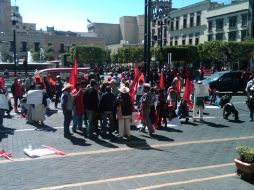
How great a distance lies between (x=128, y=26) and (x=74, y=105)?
361 ft

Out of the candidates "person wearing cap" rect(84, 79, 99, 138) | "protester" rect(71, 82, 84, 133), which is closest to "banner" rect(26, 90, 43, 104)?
"protester" rect(71, 82, 84, 133)

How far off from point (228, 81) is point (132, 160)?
1799 cm

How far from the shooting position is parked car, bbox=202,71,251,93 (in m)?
26.0

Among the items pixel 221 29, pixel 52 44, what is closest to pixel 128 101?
pixel 221 29

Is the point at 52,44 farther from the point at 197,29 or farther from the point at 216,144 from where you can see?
the point at 216,144

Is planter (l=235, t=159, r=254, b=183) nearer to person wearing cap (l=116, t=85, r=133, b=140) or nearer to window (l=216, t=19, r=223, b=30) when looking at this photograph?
person wearing cap (l=116, t=85, r=133, b=140)

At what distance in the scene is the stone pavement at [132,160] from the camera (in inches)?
313

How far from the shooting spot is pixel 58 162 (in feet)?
31.3

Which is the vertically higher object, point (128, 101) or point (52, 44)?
point (52, 44)

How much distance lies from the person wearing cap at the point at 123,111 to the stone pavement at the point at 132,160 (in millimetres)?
476

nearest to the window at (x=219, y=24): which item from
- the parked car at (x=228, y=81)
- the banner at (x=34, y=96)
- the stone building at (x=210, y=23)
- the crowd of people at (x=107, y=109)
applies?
the stone building at (x=210, y=23)

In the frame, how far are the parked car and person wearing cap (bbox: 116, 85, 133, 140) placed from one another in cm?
1478

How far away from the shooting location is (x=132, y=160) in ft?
32.1

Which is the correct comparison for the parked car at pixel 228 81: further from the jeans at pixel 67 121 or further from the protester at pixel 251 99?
the jeans at pixel 67 121
